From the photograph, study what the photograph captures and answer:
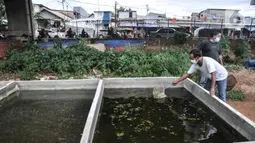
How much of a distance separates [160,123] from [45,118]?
2630 millimetres

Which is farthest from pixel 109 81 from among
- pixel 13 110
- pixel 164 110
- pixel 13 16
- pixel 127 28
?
pixel 127 28

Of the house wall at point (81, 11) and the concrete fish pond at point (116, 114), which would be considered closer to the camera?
the concrete fish pond at point (116, 114)

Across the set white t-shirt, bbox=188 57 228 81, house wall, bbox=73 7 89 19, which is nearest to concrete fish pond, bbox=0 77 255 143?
white t-shirt, bbox=188 57 228 81

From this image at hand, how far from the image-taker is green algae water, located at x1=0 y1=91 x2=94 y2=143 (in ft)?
13.7

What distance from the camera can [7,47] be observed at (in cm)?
1002

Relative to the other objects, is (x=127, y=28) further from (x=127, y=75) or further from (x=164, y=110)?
(x=164, y=110)

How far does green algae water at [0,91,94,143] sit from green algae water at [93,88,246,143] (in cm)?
59

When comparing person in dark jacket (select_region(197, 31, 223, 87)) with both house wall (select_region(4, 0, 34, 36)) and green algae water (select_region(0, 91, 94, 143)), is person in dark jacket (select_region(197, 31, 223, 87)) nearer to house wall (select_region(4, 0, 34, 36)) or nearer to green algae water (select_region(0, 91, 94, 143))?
green algae water (select_region(0, 91, 94, 143))

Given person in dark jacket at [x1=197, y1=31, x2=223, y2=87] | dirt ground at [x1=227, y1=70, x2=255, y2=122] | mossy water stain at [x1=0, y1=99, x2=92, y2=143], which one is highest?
person in dark jacket at [x1=197, y1=31, x2=223, y2=87]

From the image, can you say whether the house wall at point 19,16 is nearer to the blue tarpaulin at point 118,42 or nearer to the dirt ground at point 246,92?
the blue tarpaulin at point 118,42

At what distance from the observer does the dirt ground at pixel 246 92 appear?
5.26 meters

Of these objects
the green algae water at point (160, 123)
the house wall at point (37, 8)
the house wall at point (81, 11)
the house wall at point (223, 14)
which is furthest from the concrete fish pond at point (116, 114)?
the house wall at point (81, 11)

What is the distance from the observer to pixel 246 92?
6551mm

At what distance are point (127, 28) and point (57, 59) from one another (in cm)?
1658
